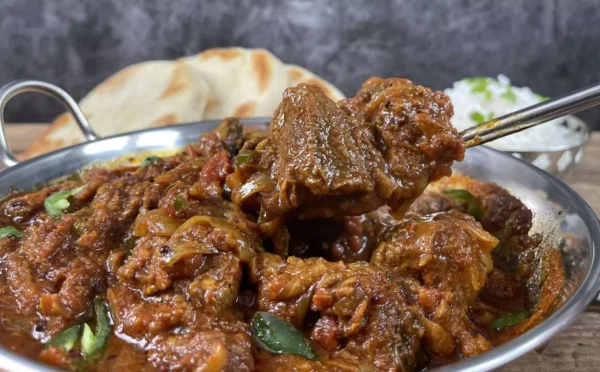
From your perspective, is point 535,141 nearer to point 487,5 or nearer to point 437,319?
point 487,5

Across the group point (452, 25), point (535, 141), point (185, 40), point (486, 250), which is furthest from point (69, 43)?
point (486, 250)

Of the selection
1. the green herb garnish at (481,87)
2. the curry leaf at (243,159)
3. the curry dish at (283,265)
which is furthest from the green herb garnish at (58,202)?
the green herb garnish at (481,87)

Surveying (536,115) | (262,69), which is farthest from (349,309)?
(262,69)

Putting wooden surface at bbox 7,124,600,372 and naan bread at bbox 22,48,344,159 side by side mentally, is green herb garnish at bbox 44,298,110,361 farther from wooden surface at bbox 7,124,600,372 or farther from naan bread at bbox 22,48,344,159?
naan bread at bbox 22,48,344,159

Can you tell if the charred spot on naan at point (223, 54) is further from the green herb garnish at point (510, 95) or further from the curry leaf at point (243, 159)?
the curry leaf at point (243, 159)

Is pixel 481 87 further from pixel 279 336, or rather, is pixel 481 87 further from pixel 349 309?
pixel 279 336

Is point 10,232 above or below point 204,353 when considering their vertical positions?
below
